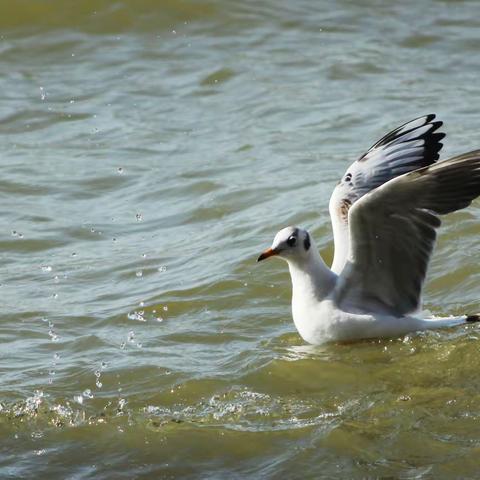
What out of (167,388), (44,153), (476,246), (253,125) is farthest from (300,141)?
(167,388)

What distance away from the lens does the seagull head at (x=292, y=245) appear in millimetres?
7633

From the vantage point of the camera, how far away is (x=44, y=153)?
12008mm

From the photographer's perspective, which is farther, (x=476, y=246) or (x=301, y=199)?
(x=301, y=199)

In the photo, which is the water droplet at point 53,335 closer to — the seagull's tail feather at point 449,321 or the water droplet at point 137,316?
the water droplet at point 137,316

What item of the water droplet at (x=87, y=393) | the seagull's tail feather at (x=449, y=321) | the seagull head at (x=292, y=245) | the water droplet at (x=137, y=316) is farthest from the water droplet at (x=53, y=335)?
the seagull's tail feather at (x=449, y=321)

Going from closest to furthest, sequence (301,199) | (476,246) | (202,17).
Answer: (476,246) → (301,199) → (202,17)

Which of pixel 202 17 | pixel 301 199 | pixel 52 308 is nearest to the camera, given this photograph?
pixel 52 308

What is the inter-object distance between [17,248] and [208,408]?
11.4 ft

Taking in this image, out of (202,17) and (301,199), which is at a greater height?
(202,17)

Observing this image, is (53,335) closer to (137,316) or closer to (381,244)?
(137,316)

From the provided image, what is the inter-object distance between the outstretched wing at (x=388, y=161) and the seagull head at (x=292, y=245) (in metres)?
0.34

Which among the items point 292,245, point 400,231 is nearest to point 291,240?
point 292,245

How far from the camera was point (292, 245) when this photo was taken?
766 cm

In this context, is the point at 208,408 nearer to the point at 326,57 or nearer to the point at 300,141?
the point at 300,141
